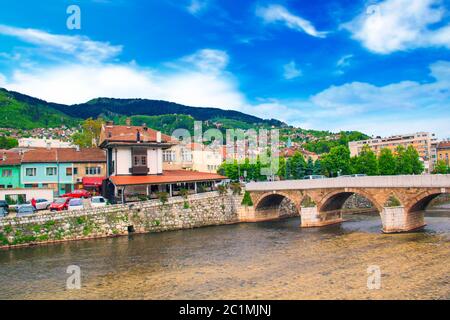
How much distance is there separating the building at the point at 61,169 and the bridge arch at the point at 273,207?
22.1 m

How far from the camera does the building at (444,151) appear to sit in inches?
5492

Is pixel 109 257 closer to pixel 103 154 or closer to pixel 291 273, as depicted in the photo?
pixel 291 273

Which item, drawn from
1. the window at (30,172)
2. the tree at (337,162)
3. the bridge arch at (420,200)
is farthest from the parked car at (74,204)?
the tree at (337,162)

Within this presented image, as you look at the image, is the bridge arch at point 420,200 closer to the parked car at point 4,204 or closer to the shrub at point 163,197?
the shrub at point 163,197

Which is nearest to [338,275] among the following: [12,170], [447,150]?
[12,170]

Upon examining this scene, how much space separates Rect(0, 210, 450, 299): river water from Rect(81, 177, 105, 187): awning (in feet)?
55.8

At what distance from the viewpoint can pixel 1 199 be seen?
4900 centimetres

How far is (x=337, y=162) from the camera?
7981 centimetres

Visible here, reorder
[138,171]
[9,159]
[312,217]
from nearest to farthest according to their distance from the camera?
[312,217] < [138,171] < [9,159]

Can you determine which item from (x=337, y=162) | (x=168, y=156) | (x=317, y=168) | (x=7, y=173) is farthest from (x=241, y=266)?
(x=317, y=168)

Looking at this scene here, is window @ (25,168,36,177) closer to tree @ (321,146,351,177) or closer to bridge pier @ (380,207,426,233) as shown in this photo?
bridge pier @ (380,207,426,233)

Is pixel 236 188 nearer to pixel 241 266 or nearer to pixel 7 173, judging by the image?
pixel 241 266

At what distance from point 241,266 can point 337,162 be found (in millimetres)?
56224

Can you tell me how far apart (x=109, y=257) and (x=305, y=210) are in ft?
74.8
